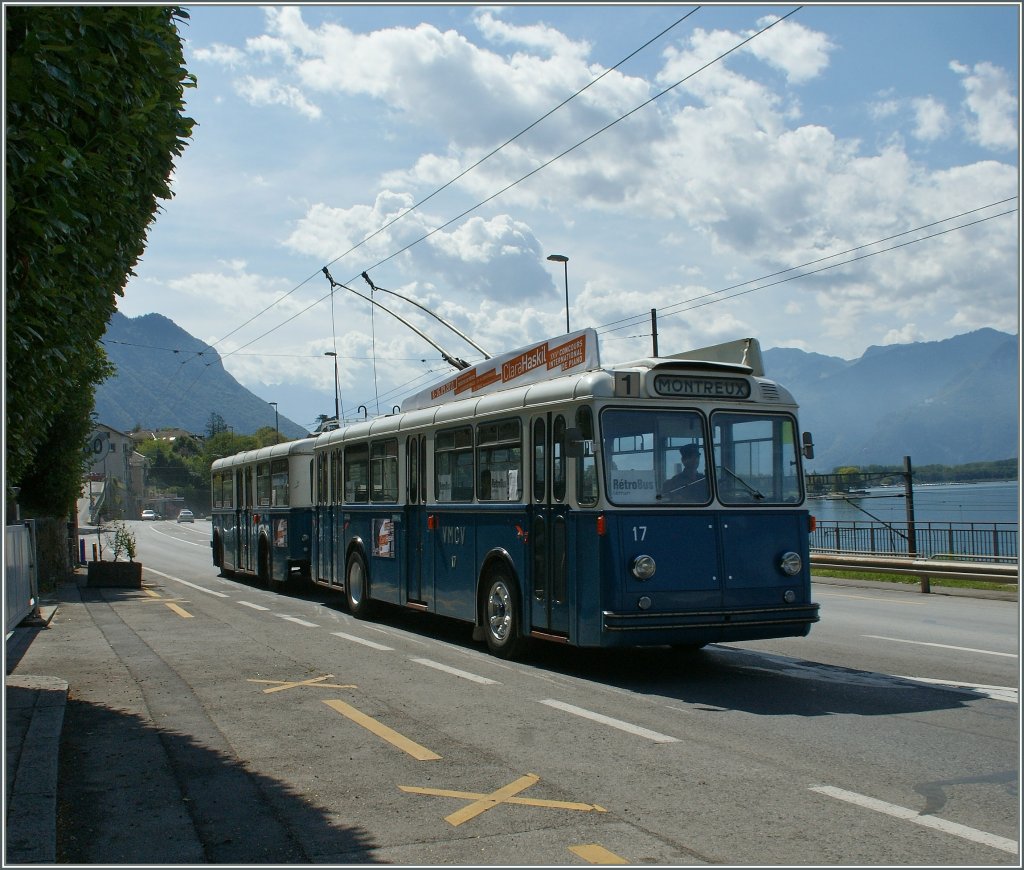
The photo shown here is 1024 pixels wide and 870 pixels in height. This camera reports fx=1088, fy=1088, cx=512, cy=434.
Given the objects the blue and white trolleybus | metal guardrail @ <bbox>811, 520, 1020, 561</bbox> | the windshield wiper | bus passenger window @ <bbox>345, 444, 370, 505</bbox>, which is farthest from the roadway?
metal guardrail @ <bbox>811, 520, 1020, 561</bbox>

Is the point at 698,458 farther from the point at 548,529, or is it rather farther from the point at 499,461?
the point at 499,461

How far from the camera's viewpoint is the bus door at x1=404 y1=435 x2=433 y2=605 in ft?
45.9

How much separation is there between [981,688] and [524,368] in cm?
563


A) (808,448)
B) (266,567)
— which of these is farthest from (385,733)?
(266,567)

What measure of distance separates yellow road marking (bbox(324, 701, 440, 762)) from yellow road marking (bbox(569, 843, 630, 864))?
206 centimetres

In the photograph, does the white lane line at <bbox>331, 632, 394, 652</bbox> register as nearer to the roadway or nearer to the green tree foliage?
the roadway

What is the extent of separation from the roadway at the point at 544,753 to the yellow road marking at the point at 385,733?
0.07 ft

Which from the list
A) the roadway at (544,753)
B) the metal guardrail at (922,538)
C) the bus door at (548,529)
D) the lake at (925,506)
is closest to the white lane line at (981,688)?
the roadway at (544,753)

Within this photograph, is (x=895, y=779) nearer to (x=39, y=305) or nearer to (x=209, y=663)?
(x=39, y=305)

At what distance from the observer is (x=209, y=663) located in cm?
1180

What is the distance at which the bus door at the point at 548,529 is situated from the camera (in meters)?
10.4

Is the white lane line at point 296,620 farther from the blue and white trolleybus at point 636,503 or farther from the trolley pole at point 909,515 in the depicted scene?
the trolley pole at point 909,515

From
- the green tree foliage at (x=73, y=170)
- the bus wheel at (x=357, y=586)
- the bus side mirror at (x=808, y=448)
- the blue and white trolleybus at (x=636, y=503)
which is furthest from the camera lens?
the bus wheel at (x=357, y=586)

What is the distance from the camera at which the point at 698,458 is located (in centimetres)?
1031
